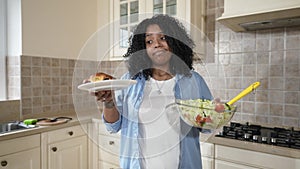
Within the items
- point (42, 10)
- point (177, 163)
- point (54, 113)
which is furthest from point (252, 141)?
point (42, 10)

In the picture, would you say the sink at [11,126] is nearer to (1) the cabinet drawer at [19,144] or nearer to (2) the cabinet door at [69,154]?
A: (1) the cabinet drawer at [19,144]

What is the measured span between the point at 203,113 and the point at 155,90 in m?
0.15

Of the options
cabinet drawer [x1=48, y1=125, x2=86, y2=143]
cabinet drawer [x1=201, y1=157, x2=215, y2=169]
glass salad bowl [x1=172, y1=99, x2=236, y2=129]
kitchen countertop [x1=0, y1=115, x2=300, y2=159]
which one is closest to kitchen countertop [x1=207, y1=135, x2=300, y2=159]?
kitchen countertop [x1=0, y1=115, x2=300, y2=159]

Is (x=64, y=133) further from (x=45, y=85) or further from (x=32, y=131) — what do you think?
(x=45, y=85)

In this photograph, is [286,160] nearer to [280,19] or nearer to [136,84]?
[280,19]

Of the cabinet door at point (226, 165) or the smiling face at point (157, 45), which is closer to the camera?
the smiling face at point (157, 45)

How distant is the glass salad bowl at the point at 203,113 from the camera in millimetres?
552

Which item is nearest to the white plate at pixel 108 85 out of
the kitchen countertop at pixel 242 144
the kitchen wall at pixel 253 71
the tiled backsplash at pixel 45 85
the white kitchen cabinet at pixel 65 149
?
the kitchen countertop at pixel 242 144

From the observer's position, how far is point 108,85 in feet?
1.83

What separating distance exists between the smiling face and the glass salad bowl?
119mm

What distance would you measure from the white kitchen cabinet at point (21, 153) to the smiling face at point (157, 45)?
3.74 feet

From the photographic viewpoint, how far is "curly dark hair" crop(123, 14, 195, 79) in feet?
1.85

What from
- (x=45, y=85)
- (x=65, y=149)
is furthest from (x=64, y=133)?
(x=45, y=85)

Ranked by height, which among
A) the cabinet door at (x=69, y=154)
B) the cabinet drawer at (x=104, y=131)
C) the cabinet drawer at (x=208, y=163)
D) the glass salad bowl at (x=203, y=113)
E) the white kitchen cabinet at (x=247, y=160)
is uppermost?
the glass salad bowl at (x=203, y=113)
